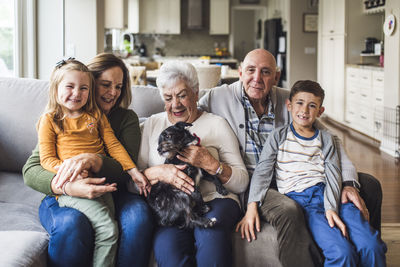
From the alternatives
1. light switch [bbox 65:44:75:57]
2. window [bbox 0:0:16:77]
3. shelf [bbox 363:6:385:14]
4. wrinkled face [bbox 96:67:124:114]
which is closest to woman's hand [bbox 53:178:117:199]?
wrinkled face [bbox 96:67:124:114]

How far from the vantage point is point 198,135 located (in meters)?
2.16

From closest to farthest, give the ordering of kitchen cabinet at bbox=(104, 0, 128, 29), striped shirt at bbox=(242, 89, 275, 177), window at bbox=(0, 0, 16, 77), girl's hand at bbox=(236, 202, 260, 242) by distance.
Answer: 1. girl's hand at bbox=(236, 202, 260, 242)
2. striped shirt at bbox=(242, 89, 275, 177)
3. window at bbox=(0, 0, 16, 77)
4. kitchen cabinet at bbox=(104, 0, 128, 29)

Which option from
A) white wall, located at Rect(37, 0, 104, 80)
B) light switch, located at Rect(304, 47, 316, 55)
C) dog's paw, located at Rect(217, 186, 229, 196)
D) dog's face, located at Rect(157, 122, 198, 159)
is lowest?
dog's paw, located at Rect(217, 186, 229, 196)

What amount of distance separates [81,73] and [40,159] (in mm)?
419

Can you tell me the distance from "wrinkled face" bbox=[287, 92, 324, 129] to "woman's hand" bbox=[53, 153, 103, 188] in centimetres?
96

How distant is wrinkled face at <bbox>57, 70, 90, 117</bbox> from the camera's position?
1925 millimetres

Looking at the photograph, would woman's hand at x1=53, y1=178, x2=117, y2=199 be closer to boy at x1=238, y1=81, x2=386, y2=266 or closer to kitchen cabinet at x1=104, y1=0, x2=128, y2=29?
Result: boy at x1=238, y1=81, x2=386, y2=266

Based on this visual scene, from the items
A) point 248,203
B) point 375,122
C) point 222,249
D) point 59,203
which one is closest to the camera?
point 222,249

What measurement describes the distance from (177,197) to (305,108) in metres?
0.74

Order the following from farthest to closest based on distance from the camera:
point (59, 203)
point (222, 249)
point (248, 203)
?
point (248, 203)
point (59, 203)
point (222, 249)

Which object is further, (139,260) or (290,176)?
(290,176)

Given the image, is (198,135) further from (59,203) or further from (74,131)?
(59,203)

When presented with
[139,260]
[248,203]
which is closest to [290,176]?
[248,203]

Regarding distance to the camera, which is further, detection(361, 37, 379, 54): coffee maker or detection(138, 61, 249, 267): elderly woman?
detection(361, 37, 379, 54): coffee maker
